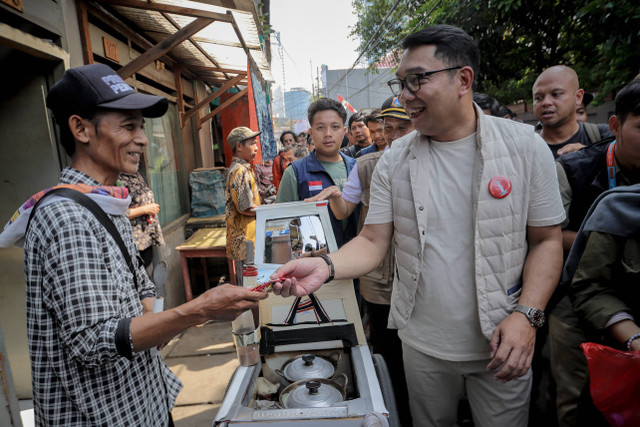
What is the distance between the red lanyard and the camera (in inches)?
72.2

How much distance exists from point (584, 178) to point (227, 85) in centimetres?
606

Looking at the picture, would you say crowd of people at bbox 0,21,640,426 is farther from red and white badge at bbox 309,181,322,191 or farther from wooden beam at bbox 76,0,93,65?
wooden beam at bbox 76,0,93,65

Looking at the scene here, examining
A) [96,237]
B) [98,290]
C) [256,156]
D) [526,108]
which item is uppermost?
[526,108]

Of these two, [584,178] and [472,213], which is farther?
[584,178]

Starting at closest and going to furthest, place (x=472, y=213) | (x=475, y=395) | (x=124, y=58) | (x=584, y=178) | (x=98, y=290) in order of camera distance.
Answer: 1. (x=98, y=290)
2. (x=472, y=213)
3. (x=475, y=395)
4. (x=584, y=178)
5. (x=124, y=58)

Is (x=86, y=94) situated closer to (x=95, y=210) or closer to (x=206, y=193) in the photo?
(x=95, y=210)

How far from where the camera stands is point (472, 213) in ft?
5.17

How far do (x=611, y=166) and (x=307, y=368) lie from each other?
5.91ft

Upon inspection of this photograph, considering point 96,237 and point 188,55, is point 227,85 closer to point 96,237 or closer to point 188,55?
point 188,55

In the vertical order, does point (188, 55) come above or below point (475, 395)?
above

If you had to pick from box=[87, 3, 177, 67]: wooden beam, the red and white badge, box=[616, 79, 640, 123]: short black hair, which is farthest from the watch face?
box=[87, 3, 177, 67]: wooden beam

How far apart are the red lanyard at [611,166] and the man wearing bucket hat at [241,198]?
9.90 ft

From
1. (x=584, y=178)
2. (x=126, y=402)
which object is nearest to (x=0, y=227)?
(x=126, y=402)

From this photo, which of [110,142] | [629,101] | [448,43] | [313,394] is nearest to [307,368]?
[313,394]
